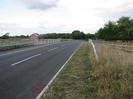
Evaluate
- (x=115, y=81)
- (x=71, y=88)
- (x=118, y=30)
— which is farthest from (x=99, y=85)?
(x=118, y=30)

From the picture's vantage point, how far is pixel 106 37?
401ft

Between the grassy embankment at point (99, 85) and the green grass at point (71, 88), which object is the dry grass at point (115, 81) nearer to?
the grassy embankment at point (99, 85)

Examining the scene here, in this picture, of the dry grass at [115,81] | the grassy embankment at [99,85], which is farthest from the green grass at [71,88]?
the dry grass at [115,81]

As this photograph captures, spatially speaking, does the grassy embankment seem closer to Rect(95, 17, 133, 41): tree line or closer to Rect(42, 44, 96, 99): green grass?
Rect(42, 44, 96, 99): green grass

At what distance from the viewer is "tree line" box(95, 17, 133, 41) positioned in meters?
124

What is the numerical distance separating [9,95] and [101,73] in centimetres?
434

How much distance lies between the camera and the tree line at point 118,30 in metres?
124

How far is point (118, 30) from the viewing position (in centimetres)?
13600

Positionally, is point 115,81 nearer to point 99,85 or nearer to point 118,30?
point 99,85

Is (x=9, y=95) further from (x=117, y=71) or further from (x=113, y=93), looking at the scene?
(x=117, y=71)

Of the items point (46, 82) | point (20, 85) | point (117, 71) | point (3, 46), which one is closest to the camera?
point (20, 85)

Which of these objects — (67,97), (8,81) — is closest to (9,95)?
(67,97)

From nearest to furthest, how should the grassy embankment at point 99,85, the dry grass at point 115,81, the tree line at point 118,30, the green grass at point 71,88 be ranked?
the dry grass at point 115,81, the grassy embankment at point 99,85, the green grass at point 71,88, the tree line at point 118,30

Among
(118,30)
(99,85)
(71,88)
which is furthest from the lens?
(118,30)
